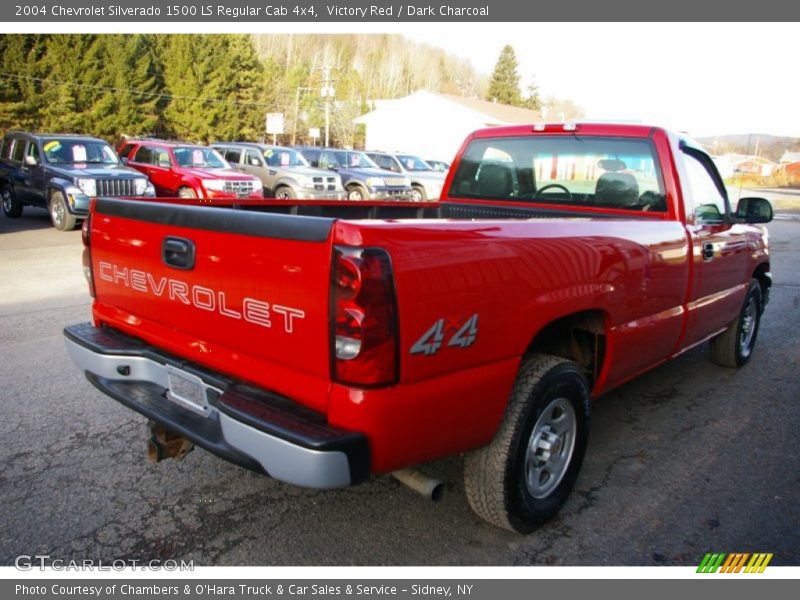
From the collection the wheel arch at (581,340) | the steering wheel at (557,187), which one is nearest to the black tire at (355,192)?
the steering wheel at (557,187)

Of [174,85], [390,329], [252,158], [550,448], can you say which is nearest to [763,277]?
[550,448]

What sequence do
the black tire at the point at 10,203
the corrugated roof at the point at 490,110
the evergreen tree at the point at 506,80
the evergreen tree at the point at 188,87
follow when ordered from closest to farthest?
the black tire at the point at 10,203 → the evergreen tree at the point at 188,87 → the corrugated roof at the point at 490,110 → the evergreen tree at the point at 506,80

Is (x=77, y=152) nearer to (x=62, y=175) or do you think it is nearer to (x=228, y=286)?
(x=62, y=175)

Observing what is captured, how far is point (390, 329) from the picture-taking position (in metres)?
2.03

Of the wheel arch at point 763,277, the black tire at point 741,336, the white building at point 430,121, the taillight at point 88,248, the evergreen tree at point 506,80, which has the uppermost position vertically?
the evergreen tree at point 506,80

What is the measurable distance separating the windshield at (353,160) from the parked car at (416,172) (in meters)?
0.87

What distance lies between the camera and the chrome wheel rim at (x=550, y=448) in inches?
110

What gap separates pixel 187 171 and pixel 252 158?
4127 mm

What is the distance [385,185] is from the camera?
66.2 feet

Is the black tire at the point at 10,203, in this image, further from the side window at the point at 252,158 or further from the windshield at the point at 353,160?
the windshield at the point at 353,160

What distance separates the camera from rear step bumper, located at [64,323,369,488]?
2033 millimetres

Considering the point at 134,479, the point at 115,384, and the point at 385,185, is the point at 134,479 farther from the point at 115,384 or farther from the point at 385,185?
the point at 385,185

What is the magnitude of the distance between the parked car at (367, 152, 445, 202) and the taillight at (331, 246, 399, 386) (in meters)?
19.6

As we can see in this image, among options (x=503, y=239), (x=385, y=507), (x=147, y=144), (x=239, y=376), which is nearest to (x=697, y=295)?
(x=503, y=239)
